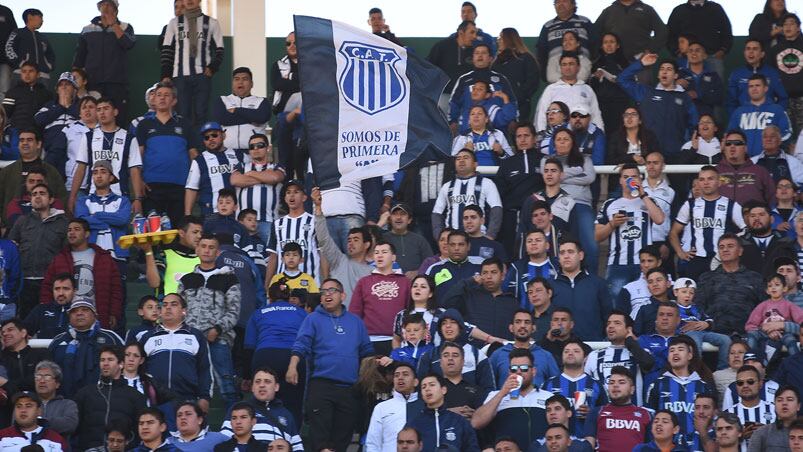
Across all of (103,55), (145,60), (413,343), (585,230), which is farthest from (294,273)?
(145,60)

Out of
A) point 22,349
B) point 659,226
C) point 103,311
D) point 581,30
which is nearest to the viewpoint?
point 22,349

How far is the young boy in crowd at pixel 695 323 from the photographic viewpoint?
15.8m

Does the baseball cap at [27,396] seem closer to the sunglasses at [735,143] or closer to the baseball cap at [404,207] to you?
the baseball cap at [404,207]

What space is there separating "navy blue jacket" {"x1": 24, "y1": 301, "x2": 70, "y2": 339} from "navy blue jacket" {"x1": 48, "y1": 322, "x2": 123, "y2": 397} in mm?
546

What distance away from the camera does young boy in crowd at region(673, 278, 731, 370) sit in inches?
621

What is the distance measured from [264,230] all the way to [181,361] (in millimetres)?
3202

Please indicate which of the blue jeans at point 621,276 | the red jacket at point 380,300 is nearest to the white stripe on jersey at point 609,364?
the red jacket at point 380,300

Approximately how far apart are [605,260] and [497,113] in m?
1.92

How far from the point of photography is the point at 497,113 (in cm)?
1933

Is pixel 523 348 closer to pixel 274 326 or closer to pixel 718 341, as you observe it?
pixel 718 341

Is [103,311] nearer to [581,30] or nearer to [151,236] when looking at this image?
[151,236]

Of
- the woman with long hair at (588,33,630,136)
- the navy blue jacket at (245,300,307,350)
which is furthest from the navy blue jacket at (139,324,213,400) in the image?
the woman with long hair at (588,33,630,136)

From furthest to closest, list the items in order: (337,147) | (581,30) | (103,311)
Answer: (581,30) → (103,311) → (337,147)

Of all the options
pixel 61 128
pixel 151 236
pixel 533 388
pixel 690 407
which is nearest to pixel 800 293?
pixel 690 407
